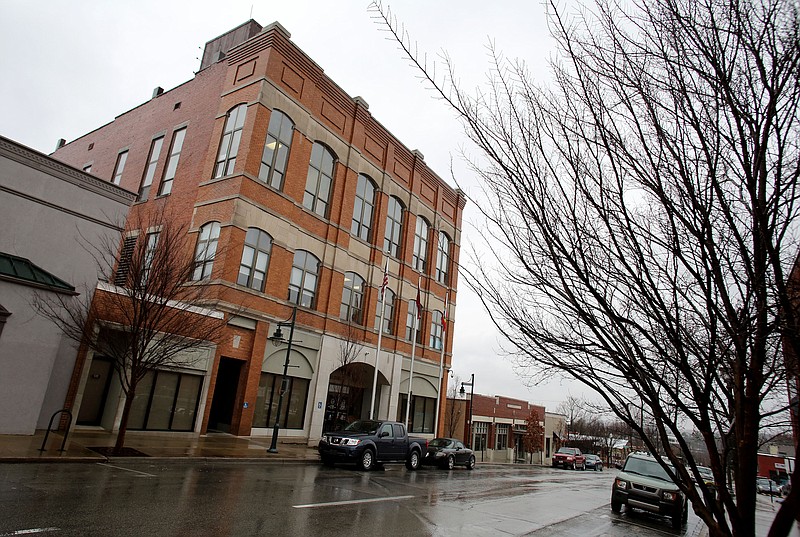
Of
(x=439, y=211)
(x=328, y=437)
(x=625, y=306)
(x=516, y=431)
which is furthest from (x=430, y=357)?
(x=625, y=306)

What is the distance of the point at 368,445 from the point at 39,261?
12130 millimetres

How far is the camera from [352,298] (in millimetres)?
28703

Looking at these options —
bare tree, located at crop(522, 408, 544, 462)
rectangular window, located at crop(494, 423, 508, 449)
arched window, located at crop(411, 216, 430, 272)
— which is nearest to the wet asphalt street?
arched window, located at crop(411, 216, 430, 272)

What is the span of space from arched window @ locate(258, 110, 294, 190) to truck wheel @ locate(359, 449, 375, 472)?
13472 millimetres

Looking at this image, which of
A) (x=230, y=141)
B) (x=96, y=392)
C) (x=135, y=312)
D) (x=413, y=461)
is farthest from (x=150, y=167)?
(x=413, y=461)

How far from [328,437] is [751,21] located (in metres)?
16.8

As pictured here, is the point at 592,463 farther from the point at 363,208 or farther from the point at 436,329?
the point at 363,208

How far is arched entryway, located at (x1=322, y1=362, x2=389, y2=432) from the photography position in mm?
26875

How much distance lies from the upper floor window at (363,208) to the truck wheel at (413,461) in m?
13.5

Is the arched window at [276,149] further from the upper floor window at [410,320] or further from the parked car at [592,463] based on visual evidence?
the parked car at [592,463]

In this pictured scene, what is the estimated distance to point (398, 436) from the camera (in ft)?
63.5

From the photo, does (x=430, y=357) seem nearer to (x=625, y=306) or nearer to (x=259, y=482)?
(x=259, y=482)

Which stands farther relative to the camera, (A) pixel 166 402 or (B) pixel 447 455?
(B) pixel 447 455

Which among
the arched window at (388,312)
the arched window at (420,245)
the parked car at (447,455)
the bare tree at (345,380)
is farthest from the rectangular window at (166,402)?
the arched window at (420,245)
